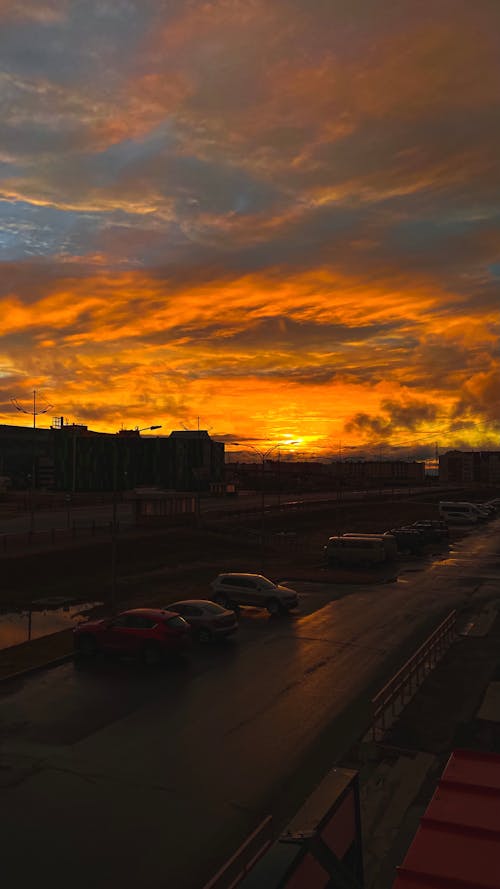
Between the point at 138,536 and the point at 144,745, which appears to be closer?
the point at 144,745

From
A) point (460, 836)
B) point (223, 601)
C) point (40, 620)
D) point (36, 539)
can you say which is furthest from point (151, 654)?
point (36, 539)

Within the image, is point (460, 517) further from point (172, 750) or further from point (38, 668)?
point (172, 750)

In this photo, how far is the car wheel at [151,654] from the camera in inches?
904

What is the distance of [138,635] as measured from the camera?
2327 cm

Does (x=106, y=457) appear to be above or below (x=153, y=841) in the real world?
above

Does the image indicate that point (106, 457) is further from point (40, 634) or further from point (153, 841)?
point (153, 841)

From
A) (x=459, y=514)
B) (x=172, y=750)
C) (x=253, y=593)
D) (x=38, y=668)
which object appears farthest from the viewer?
(x=459, y=514)

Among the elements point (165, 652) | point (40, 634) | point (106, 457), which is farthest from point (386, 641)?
point (106, 457)

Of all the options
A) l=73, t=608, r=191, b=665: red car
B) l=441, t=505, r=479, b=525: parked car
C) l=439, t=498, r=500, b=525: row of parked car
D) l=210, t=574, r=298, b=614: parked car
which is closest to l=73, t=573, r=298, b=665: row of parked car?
l=73, t=608, r=191, b=665: red car

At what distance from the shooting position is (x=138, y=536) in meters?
66.5

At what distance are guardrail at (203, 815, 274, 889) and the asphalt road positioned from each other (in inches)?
11.6

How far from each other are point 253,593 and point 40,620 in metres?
11.1

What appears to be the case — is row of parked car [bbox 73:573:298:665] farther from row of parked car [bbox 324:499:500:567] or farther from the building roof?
row of parked car [bbox 324:499:500:567]

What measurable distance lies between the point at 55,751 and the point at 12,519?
72.5 m
